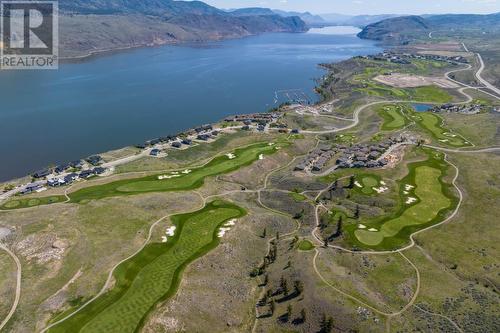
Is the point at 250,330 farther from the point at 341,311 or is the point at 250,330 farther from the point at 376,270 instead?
the point at 376,270

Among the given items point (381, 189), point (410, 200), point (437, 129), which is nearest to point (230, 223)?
point (381, 189)

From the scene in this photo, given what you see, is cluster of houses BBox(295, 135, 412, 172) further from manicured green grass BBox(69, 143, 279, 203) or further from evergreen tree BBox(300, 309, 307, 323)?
evergreen tree BBox(300, 309, 307, 323)

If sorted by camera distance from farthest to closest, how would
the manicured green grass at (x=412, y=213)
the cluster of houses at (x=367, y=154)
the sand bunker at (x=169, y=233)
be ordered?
1. the cluster of houses at (x=367, y=154)
2. the sand bunker at (x=169, y=233)
3. the manicured green grass at (x=412, y=213)

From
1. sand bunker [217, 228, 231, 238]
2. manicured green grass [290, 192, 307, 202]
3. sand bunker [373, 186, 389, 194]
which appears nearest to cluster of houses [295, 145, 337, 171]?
manicured green grass [290, 192, 307, 202]

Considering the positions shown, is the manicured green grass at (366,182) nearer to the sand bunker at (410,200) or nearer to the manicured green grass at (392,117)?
the sand bunker at (410,200)

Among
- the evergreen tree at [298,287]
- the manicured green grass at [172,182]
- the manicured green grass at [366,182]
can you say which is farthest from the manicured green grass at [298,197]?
the evergreen tree at [298,287]
